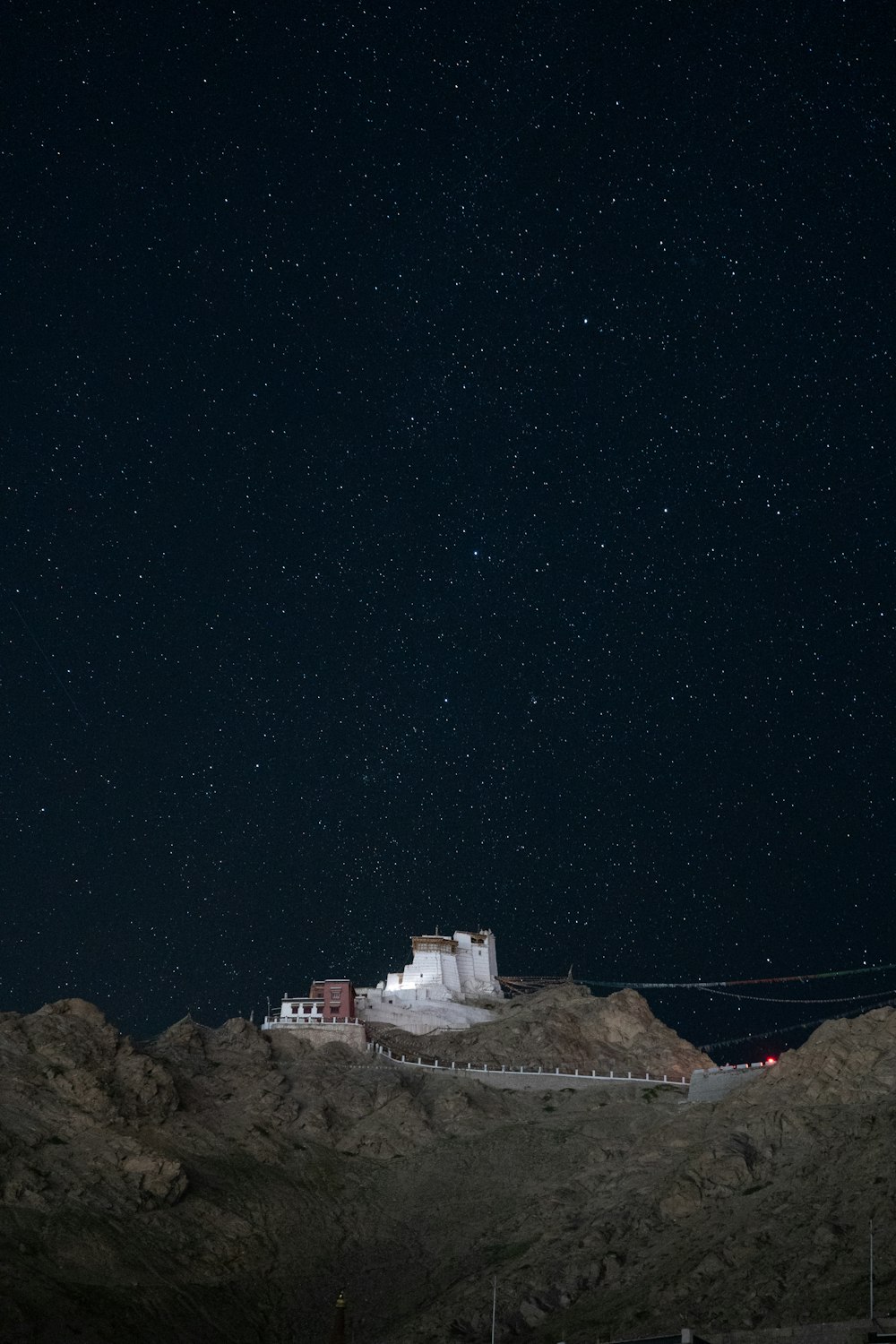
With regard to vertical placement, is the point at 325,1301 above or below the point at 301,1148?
below

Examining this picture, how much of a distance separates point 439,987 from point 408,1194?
40424mm

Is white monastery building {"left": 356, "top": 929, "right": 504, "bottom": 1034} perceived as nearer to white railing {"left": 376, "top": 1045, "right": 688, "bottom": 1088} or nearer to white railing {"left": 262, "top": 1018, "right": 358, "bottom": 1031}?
white railing {"left": 262, "top": 1018, "right": 358, "bottom": 1031}

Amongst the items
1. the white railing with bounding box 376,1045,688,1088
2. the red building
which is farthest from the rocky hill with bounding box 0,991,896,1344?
the red building

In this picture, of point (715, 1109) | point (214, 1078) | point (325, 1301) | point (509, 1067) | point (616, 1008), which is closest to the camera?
point (325, 1301)

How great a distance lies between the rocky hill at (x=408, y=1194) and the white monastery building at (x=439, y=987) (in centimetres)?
1596

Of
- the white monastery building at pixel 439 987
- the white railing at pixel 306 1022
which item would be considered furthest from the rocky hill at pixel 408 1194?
the white monastery building at pixel 439 987

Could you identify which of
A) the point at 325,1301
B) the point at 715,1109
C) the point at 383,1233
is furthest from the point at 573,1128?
the point at 325,1301

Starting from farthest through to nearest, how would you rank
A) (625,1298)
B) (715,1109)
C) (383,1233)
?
(715,1109)
(383,1233)
(625,1298)

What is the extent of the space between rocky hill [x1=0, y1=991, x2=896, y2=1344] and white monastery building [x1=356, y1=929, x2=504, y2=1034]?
16.0m

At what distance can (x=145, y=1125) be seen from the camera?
8756 cm

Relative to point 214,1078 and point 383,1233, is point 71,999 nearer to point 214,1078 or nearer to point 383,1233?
point 214,1078

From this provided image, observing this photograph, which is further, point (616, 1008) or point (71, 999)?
point (616, 1008)

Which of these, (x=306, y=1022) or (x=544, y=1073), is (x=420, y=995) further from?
→ (x=544, y=1073)

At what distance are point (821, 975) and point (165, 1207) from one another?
1954 inches
